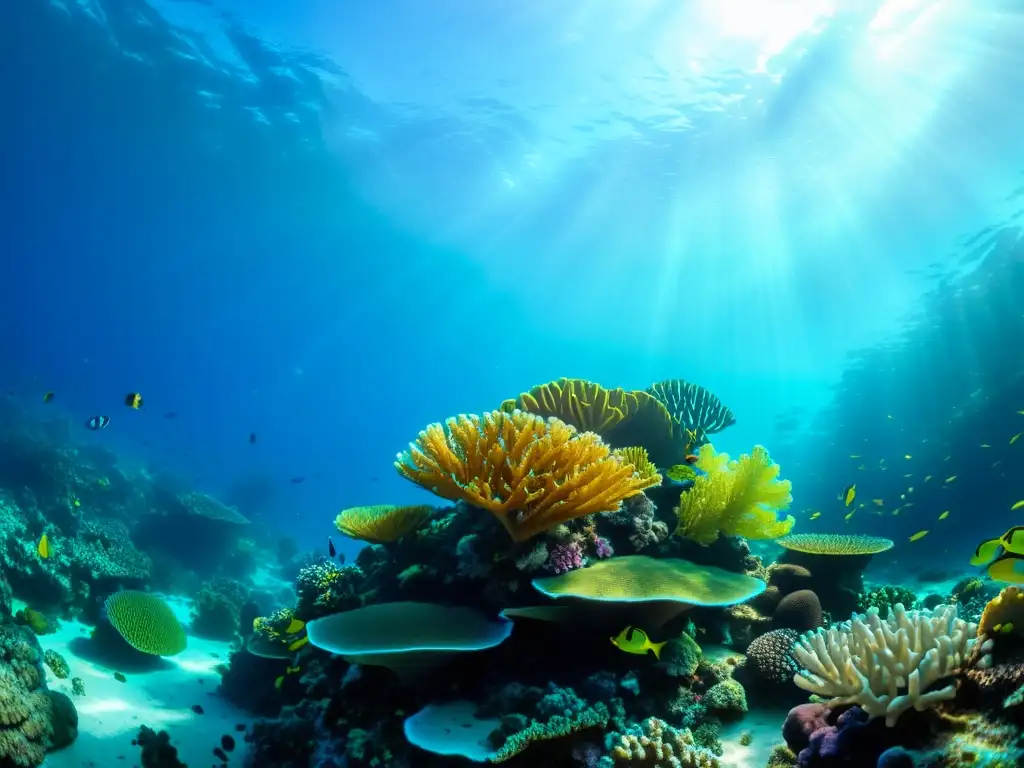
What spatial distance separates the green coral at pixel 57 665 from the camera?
7.25 metres

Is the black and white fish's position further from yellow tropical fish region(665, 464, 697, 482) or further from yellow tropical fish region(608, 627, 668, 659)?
yellow tropical fish region(608, 627, 668, 659)

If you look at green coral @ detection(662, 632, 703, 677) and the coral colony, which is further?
green coral @ detection(662, 632, 703, 677)

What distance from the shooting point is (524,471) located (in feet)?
13.3

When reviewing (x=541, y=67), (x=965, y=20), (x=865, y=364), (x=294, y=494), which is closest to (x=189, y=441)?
(x=294, y=494)

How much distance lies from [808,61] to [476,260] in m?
36.8

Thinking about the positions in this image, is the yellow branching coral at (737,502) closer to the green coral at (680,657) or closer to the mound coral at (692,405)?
the green coral at (680,657)

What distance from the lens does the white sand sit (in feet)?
19.4

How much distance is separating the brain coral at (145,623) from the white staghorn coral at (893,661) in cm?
700

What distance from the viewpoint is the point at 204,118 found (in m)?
32.5

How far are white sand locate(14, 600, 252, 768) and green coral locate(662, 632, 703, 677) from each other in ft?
17.3

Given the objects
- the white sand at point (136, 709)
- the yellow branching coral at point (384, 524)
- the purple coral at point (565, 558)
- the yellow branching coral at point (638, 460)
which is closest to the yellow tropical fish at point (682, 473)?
the yellow branching coral at point (638, 460)

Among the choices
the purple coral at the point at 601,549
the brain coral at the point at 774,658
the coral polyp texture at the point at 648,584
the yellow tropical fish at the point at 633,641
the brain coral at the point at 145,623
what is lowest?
the brain coral at the point at 774,658

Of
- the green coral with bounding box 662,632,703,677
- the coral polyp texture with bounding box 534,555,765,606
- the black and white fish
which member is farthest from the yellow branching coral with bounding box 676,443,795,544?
the black and white fish

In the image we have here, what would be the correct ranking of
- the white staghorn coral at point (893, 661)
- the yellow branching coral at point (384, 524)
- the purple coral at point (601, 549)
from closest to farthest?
the white staghorn coral at point (893, 661)
the purple coral at point (601, 549)
the yellow branching coral at point (384, 524)
